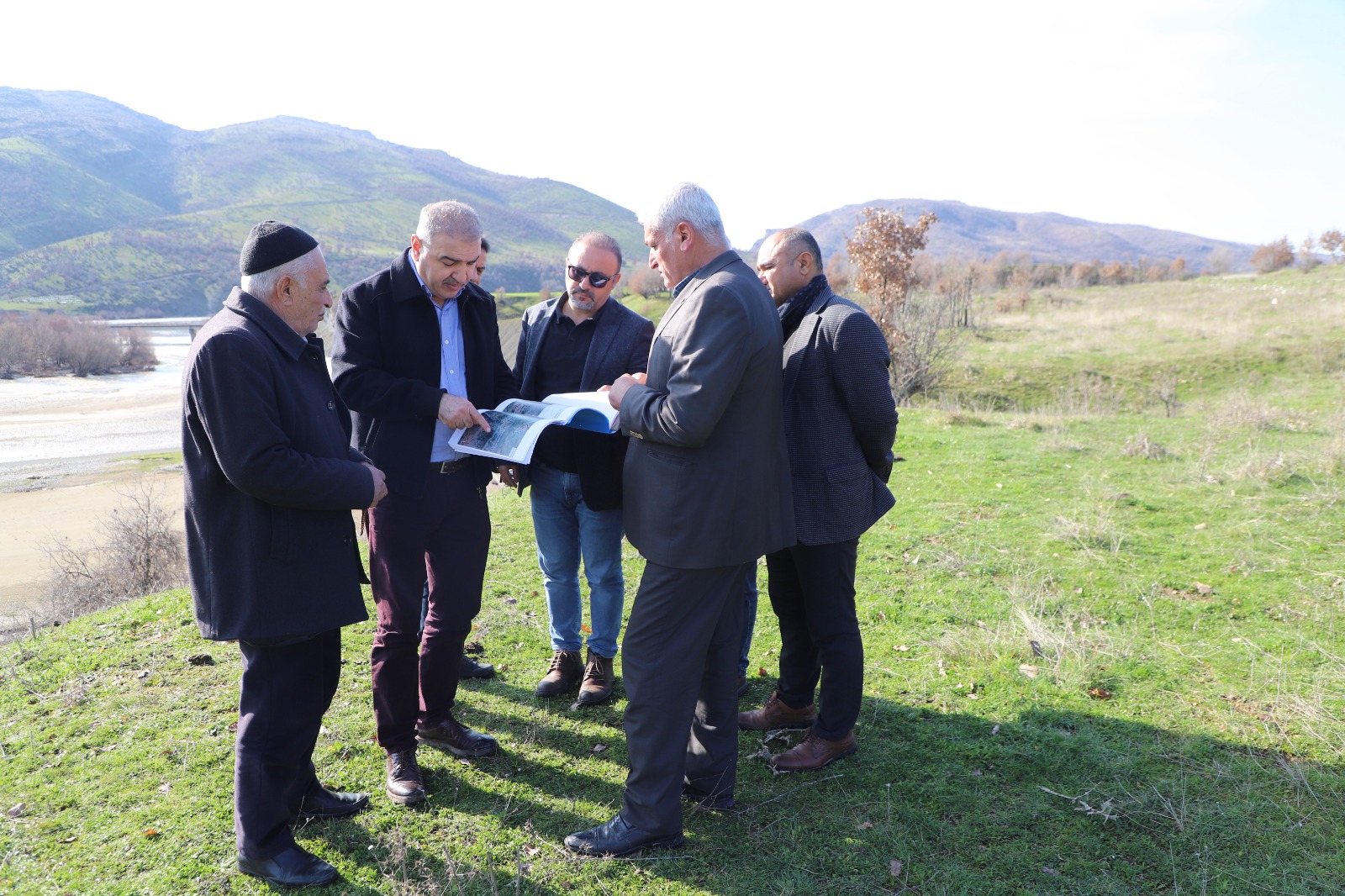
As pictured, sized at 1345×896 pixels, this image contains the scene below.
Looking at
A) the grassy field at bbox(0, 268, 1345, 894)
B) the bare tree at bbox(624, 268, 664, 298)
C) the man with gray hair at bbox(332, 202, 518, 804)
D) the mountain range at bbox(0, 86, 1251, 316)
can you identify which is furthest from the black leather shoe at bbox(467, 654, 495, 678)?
the mountain range at bbox(0, 86, 1251, 316)

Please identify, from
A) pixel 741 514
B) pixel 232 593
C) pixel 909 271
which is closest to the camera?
pixel 232 593

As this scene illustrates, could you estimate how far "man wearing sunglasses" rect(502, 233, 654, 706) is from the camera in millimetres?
4082

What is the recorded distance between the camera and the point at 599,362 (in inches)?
163

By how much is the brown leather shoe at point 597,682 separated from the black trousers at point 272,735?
1.66 meters

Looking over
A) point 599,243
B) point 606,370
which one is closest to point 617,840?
point 606,370

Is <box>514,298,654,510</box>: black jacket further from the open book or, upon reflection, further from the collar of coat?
the collar of coat

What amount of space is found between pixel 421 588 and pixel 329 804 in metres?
0.97

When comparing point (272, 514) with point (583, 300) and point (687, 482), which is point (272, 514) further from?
point (583, 300)

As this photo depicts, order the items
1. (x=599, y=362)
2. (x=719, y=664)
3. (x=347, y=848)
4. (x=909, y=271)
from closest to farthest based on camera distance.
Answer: (x=347, y=848) < (x=719, y=664) < (x=599, y=362) < (x=909, y=271)

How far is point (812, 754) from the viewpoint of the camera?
371cm

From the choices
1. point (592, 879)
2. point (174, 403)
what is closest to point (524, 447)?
point (592, 879)

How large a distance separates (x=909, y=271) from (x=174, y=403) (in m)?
34.2

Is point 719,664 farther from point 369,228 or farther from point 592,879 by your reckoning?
point 369,228

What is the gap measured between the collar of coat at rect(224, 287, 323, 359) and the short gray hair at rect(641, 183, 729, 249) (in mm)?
1425
